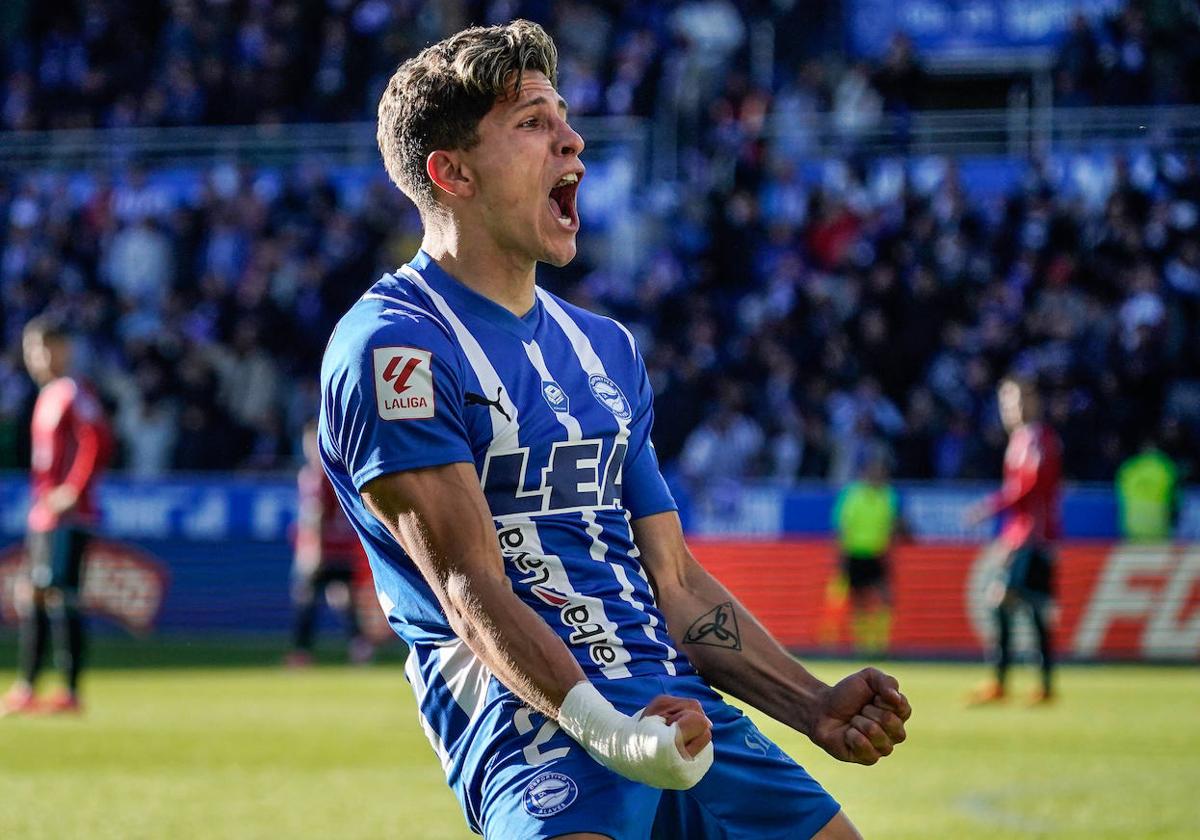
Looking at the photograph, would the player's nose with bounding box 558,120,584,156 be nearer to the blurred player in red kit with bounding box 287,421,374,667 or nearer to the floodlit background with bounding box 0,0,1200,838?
the floodlit background with bounding box 0,0,1200,838

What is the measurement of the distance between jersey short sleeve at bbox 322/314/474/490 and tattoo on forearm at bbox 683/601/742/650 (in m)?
0.69

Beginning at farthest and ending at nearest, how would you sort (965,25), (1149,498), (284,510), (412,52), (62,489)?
1. (412,52)
2. (965,25)
3. (284,510)
4. (1149,498)
5. (62,489)

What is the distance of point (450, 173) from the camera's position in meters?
3.70

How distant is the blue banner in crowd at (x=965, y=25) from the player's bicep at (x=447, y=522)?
21491mm

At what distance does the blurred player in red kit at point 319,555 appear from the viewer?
1731 centimetres

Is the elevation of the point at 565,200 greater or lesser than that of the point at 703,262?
greater

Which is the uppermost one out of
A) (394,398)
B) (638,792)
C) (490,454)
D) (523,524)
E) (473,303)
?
(473,303)

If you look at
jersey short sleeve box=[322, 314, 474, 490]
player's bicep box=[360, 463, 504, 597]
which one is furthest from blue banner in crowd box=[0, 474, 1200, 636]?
player's bicep box=[360, 463, 504, 597]

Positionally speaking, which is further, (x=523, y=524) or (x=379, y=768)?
(x=379, y=768)

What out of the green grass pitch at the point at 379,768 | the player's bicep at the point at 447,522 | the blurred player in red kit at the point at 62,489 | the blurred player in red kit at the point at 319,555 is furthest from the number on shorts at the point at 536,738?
the blurred player in red kit at the point at 319,555

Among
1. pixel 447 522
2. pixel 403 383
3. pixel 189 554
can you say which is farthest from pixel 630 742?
pixel 189 554

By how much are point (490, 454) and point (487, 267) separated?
0.42m

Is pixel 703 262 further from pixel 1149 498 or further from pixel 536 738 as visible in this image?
pixel 536 738

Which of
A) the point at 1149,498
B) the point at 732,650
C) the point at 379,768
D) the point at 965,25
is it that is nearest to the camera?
the point at 732,650
